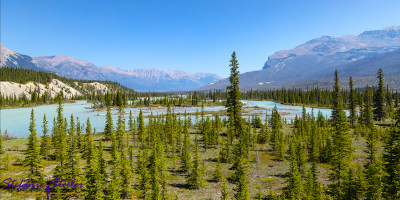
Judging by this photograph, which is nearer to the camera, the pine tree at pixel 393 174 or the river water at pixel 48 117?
the pine tree at pixel 393 174

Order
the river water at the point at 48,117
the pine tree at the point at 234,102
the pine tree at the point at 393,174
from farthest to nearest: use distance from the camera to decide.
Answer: the river water at the point at 48,117
the pine tree at the point at 234,102
the pine tree at the point at 393,174

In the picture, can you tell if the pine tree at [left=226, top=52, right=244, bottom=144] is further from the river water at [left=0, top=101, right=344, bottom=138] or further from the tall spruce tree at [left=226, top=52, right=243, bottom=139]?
the river water at [left=0, top=101, right=344, bottom=138]

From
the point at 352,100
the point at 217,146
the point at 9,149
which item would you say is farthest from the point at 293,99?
the point at 9,149

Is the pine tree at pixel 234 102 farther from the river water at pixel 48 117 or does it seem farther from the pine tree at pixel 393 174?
the river water at pixel 48 117

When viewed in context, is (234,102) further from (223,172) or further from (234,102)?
(223,172)

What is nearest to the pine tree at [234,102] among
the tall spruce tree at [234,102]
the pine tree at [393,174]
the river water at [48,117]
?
the tall spruce tree at [234,102]

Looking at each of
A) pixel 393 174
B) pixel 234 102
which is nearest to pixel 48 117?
pixel 234 102

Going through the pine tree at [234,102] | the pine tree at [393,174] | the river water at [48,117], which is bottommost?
the river water at [48,117]

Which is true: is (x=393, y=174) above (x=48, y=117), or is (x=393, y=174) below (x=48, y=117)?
above

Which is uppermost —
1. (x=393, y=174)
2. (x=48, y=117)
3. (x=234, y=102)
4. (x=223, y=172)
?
(x=234, y=102)

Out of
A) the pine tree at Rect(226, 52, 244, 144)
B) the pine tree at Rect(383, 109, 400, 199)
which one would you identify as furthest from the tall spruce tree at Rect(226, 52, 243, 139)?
the pine tree at Rect(383, 109, 400, 199)

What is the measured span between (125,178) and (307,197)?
1511 cm

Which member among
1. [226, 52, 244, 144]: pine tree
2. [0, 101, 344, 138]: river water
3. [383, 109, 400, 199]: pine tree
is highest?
[226, 52, 244, 144]: pine tree

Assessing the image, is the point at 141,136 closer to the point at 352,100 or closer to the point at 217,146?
the point at 217,146
